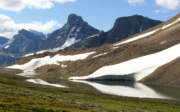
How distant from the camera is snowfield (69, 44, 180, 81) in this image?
14925cm

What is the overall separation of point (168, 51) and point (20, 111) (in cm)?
14522

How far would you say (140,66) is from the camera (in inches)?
6260

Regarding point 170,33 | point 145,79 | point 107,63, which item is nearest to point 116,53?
point 107,63

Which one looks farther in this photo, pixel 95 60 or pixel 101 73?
pixel 95 60

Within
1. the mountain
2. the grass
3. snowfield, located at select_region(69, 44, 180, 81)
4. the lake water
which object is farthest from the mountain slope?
the grass

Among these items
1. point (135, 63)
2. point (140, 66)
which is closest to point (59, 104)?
point (140, 66)

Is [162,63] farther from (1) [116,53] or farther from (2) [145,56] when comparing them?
(1) [116,53]

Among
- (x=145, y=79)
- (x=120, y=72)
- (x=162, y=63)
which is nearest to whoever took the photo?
(x=145, y=79)

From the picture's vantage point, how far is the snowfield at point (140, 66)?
490 feet

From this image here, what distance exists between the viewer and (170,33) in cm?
19362

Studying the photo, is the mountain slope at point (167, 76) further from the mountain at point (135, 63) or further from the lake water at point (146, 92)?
the lake water at point (146, 92)

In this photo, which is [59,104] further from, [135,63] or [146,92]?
[135,63]

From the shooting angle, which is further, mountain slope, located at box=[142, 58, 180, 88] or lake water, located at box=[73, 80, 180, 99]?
mountain slope, located at box=[142, 58, 180, 88]

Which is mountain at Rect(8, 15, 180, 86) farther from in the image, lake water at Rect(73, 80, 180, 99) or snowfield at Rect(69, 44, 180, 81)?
lake water at Rect(73, 80, 180, 99)
